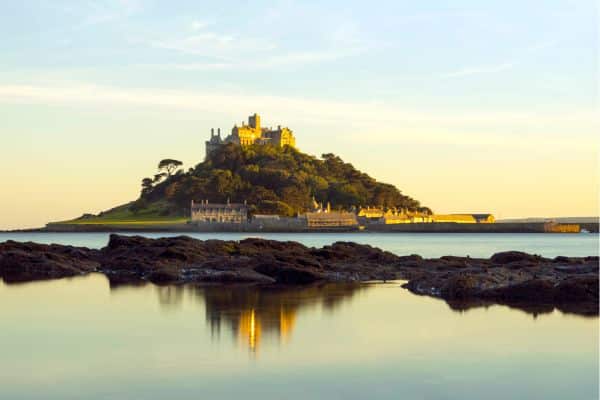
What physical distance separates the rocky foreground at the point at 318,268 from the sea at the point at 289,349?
190 cm

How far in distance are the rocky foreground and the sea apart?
6.24ft

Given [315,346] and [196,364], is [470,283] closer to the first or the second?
[315,346]

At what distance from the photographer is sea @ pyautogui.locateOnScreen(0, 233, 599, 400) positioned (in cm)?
1188

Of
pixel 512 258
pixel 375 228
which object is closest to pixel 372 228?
pixel 375 228

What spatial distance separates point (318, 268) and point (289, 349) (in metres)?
17.5

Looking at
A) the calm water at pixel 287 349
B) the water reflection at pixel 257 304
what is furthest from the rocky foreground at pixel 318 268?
the water reflection at pixel 257 304

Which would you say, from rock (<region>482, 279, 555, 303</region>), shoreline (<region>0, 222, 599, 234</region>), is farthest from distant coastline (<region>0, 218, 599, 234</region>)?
rock (<region>482, 279, 555, 303</region>)

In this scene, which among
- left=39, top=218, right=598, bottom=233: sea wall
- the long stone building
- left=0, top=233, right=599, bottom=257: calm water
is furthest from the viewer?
the long stone building

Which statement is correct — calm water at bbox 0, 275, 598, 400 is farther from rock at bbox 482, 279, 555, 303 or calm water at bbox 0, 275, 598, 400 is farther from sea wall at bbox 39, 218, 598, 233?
sea wall at bbox 39, 218, 598, 233

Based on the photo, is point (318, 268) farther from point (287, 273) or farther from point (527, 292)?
point (527, 292)

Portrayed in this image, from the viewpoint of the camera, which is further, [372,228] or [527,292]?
[372,228]

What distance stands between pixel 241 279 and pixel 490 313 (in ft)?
37.4

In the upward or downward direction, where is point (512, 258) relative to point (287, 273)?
upward

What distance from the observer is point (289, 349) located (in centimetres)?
1501
